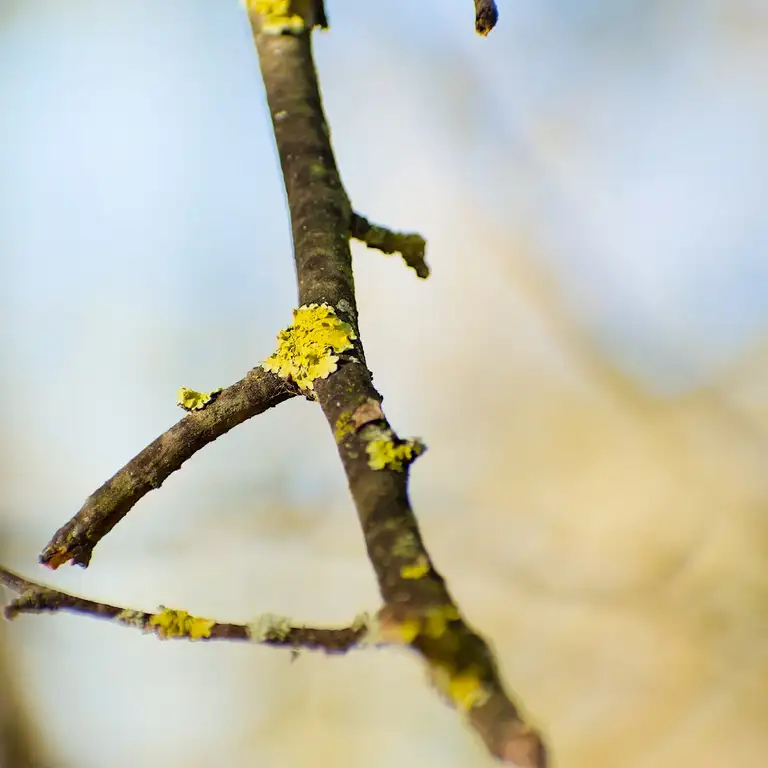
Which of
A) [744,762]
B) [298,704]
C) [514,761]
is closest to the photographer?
[514,761]

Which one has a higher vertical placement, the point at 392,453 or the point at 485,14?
the point at 485,14

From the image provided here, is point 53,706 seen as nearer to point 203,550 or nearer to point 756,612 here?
point 203,550

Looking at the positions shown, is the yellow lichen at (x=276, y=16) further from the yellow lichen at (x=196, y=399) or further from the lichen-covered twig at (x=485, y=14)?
the yellow lichen at (x=196, y=399)

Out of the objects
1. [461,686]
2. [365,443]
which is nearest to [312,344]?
[365,443]

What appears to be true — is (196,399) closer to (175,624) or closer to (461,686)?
(175,624)

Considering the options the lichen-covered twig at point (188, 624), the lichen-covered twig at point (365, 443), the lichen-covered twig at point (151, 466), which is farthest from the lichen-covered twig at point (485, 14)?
the lichen-covered twig at point (188, 624)

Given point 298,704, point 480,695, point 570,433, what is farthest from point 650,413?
point 480,695
